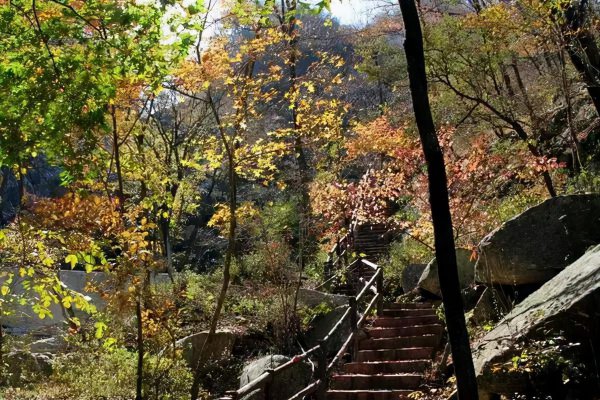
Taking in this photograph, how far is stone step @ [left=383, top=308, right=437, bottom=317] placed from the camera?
37.1 ft

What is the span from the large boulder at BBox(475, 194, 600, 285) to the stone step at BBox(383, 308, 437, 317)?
227cm

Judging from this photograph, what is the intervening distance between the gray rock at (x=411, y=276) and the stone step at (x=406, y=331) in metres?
3.63

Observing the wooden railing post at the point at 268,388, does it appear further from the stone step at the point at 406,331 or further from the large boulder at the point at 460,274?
the large boulder at the point at 460,274

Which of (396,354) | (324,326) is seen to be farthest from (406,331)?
(324,326)

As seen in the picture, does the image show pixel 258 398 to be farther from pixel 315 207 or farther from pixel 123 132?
pixel 315 207

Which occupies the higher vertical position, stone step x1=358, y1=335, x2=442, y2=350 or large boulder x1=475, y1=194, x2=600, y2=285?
large boulder x1=475, y1=194, x2=600, y2=285

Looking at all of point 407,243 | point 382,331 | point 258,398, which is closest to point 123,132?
point 258,398

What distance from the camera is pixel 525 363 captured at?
556 centimetres

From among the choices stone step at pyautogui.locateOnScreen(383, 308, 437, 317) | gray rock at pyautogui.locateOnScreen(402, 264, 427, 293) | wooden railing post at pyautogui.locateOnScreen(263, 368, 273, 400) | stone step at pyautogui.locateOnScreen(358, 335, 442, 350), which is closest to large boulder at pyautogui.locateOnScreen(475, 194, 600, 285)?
stone step at pyautogui.locateOnScreen(358, 335, 442, 350)

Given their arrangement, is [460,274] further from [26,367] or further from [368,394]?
[26,367]

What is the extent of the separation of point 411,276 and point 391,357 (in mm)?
4737

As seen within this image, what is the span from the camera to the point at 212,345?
12383 millimetres

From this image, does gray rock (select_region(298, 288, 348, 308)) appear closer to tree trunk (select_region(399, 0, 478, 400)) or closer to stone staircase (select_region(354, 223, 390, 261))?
stone staircase (select_region(354, 223, 390, 261))

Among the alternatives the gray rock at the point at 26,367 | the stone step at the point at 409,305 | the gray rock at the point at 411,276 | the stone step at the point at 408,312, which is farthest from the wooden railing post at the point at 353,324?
the gray rock at the point at 26,367
